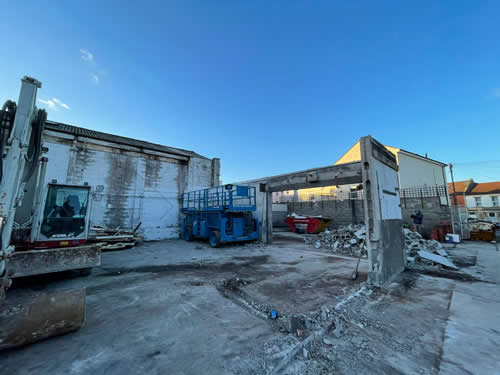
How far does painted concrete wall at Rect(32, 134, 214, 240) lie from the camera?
11.2m

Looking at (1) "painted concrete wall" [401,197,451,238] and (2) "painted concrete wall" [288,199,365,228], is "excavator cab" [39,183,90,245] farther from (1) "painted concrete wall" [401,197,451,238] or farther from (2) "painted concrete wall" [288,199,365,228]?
(1) "painted concrete wall" [401,197,451,238]

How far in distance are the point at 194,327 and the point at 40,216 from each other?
17.7ft

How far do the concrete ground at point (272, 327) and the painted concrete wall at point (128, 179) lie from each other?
25.4ft

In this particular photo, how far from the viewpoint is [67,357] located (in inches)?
90.7

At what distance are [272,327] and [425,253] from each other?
755cm

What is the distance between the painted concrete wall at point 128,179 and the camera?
439 inches

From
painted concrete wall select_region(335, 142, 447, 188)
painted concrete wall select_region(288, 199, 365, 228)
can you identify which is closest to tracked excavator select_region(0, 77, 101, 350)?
painted concrete wall select_region(288, 199, 365, 228)

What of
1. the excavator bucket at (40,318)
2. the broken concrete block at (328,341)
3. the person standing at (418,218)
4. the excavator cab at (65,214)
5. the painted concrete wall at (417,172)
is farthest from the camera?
the painted concrete wall at (417,172)

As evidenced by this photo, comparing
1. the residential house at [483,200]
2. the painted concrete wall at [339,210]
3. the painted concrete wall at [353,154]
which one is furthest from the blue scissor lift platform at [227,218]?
the residential house at [483,200]

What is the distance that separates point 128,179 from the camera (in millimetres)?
12969

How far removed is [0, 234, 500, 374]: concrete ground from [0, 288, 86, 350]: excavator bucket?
0.14m

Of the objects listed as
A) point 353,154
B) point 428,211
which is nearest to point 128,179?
point 428,211

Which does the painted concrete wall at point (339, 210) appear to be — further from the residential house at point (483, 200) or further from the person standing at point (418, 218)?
the residential house at point (483, 200)

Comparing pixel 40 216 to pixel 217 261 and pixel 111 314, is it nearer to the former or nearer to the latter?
pixel 111 314
